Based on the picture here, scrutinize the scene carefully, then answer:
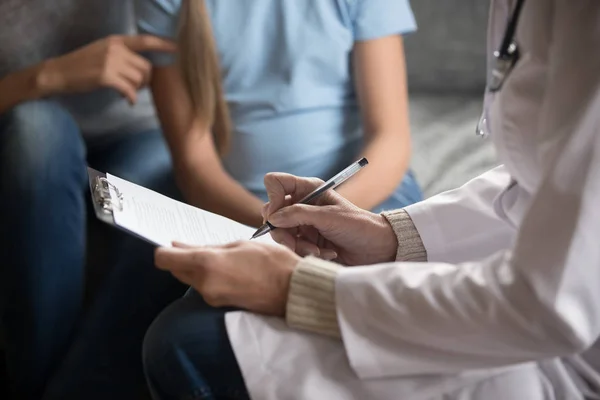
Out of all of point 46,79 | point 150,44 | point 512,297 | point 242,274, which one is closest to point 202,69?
point 150,44

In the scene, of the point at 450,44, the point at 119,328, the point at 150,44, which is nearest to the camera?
the point at 119,328

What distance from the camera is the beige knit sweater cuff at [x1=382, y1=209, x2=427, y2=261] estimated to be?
83 centimetres

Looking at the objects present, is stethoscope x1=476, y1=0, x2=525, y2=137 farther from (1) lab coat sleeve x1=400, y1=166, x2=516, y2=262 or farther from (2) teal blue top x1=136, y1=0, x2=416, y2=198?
(2) teal blue top x1=136, y1=0, x2=416, y2=198

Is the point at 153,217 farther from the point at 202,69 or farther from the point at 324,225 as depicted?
the point at 202,69

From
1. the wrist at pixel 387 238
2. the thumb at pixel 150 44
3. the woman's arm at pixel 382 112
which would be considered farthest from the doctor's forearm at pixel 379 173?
the thumb at pixel 150 44

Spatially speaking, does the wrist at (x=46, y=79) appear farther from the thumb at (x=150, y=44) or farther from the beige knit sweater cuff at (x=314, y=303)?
the beige knit sweater cuff at (x=314, y=303)

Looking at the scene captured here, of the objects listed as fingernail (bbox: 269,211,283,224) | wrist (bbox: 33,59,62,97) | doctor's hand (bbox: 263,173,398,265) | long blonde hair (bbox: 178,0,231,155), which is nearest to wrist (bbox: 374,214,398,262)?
doctor's hand (bbox: 263,173,398,265)

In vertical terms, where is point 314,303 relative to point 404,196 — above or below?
above

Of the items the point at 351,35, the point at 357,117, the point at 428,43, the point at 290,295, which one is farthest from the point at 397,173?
the point at 290,295

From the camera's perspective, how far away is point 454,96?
1.49 meters

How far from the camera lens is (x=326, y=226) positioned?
0.83m

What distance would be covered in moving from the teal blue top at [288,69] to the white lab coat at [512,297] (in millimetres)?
503

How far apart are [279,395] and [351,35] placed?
73cm

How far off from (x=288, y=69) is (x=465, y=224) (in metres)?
0.50
